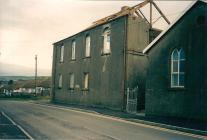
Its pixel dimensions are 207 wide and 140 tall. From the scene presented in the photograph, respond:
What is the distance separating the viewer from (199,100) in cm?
1867

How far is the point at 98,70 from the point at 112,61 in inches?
101

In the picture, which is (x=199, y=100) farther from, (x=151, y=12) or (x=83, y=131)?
(x=151, y=12)

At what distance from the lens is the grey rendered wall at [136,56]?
26812 mm

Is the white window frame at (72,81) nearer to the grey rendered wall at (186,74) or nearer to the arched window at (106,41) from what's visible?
the arched window at (106,41)

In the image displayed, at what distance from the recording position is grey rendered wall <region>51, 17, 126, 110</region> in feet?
88.9

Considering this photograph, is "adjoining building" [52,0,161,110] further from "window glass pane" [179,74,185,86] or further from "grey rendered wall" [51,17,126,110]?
"window glass pane" [179,74,185,86]

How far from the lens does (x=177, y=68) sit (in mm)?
20859

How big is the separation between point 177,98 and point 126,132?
24.2ft

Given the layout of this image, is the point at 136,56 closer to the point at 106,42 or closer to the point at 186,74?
the point at 106,42

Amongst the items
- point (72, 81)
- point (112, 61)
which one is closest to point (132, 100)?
point (112, 61)

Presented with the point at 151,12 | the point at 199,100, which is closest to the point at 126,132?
the point at 199,100

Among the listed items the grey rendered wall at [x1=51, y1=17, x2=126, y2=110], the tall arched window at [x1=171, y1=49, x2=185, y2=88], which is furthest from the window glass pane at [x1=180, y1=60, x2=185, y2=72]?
the grey rendered wall at [x1=51, y1=17, x2=126, y2=110]

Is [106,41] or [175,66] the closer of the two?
[175,66]

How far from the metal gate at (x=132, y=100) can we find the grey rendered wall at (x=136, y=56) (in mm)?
827
